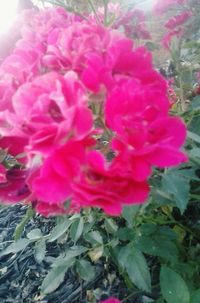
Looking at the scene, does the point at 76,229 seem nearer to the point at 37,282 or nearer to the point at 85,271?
the point at 85,271

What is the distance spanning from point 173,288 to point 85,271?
1.83 feet

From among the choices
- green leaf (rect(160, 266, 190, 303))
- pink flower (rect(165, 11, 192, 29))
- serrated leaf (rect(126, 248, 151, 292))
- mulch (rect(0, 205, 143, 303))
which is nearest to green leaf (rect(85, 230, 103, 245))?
serrated leaf (rect(126, 248, 151, 292))

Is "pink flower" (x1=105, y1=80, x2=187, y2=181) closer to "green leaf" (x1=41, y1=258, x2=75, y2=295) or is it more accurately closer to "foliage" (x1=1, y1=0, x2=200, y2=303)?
"foliage" (x1=1, y1=0, x2=200, y2=303)

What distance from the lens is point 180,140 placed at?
0.77m

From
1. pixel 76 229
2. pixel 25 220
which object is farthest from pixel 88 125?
pixel 76 229

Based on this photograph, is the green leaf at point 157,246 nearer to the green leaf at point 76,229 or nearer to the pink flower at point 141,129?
the green leaf at point 76,229

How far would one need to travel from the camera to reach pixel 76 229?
1.50m

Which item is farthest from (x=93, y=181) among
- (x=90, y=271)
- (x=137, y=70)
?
(x=90, y=271)

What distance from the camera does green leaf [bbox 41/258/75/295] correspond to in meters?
1.55

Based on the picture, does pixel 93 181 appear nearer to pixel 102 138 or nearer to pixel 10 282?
pixel 102 138

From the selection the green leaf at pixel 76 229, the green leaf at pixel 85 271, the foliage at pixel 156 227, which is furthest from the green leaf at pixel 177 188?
the green leaf at pixel 85 271

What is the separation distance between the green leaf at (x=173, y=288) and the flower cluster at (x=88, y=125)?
352mm

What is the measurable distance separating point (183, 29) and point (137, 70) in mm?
1350

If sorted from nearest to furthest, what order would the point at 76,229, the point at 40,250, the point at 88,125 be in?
the point at 88,125 → the point at 76,229 → the point at 40,250
